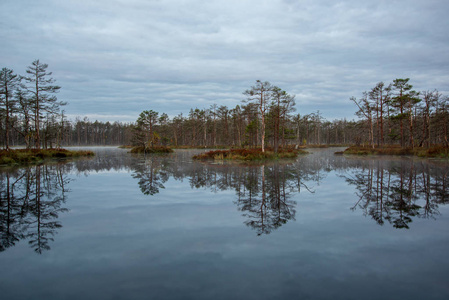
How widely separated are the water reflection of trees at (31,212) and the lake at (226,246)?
0.04 m

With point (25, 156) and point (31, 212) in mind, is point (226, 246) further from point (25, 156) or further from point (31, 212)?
point (25, 156)

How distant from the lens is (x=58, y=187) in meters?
13.6

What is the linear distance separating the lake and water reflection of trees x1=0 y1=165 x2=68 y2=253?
44 millimetres

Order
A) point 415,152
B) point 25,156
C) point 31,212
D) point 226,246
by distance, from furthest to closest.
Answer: point 415,152
point 25,156
point 31,212
point 226,246

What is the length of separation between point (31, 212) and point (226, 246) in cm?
658

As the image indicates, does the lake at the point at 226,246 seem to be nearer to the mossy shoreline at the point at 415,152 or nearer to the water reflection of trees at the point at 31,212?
the water reflection of trees at the point at 31,212

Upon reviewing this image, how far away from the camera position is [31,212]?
8.66 metres

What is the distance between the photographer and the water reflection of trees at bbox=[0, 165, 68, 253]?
20.8ft

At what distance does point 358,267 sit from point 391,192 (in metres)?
8.19

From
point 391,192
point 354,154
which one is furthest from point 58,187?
point 354,154

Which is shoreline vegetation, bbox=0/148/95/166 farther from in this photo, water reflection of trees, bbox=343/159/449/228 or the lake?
water reflection of trees, bbox=343/159/449/228

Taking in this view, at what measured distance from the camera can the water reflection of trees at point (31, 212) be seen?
634 cm

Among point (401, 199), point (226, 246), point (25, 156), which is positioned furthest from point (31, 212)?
point (25, 156)

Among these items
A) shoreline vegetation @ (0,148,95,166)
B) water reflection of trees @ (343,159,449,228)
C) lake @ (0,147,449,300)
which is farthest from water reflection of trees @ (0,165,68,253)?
shoreline vegetation @ (0,148,95,166)
